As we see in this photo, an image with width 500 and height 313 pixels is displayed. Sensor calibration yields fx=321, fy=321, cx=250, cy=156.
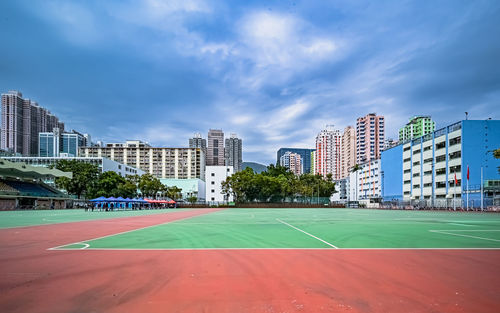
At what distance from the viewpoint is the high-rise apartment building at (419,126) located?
16112 cm

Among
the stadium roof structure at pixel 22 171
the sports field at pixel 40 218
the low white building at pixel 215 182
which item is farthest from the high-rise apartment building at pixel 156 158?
the sports field at pixel 40 218

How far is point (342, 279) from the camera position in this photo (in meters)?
6.42

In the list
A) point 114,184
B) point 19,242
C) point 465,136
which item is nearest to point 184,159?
point 114,184

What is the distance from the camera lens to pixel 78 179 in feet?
245

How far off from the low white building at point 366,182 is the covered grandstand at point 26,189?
8327cm

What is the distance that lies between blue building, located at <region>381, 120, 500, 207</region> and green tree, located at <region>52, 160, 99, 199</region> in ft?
248

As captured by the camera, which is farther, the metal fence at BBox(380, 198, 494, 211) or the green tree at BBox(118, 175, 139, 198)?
the green tree at BBox(118, 175, 139, 198)

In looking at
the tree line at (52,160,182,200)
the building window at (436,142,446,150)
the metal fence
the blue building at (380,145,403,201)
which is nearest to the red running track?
the metal fence

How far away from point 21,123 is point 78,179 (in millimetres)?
Answer: 115512

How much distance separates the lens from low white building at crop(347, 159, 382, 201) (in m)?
106

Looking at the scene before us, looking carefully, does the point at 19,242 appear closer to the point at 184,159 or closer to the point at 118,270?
the point at 118,270

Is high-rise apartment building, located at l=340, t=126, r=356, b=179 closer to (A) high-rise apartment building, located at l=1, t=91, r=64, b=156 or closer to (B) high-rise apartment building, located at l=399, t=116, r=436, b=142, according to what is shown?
(B) high-rise apartment building, located at l=399, t=116, r=436, b=142

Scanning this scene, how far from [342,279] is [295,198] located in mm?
83274

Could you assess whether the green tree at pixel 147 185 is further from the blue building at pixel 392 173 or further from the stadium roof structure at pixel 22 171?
the blue building at pixel 392 173
